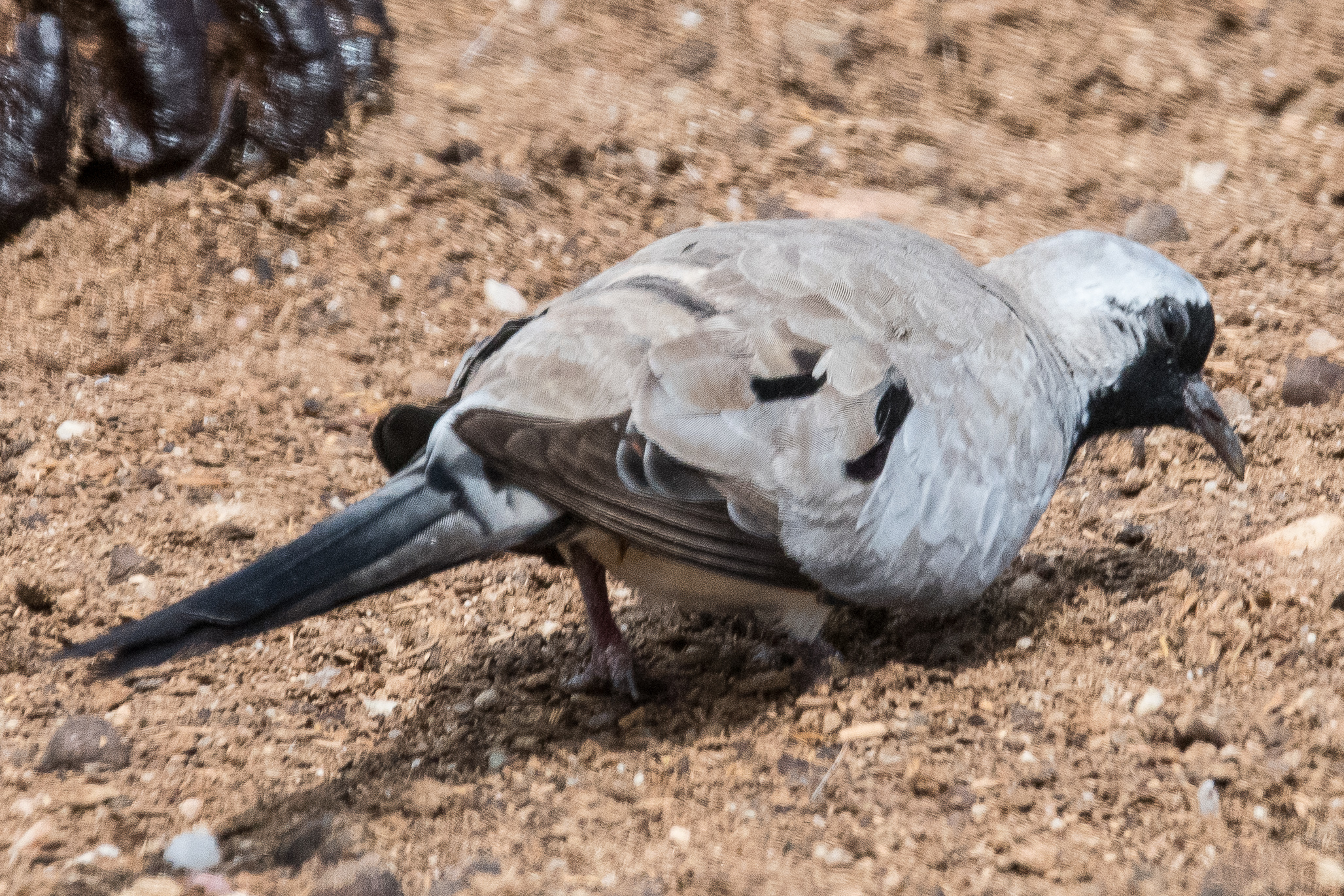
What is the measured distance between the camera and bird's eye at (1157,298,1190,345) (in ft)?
11.0

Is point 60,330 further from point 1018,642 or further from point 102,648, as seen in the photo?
point 1018,642

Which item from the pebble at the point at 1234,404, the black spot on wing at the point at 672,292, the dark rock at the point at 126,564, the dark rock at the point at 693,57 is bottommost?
the pebble at the point at 1234,404

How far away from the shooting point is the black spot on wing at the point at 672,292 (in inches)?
111

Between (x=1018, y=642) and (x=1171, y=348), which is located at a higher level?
(x=1171, y=348)

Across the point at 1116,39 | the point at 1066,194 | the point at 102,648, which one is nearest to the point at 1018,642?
the point at 102,648

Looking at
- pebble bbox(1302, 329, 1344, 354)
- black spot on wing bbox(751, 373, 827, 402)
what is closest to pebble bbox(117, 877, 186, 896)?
black spot on wing bbox(751, 373, 827, 402)

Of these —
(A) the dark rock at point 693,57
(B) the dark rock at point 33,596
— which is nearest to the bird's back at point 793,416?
(B) the dark rock at point 33,596

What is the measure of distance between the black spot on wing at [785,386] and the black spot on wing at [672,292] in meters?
0.23

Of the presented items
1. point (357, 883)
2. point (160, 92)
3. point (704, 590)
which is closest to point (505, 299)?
point (160, 92)

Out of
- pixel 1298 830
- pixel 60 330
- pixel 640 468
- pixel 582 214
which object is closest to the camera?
pixel 1298 830

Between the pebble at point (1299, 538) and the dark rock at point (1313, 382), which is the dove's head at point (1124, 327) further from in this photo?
the dark rock at point (1313, 382)

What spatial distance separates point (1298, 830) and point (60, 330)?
402 cm

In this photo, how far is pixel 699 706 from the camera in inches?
121

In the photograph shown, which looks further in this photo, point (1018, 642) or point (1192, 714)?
point (1018, 642)
